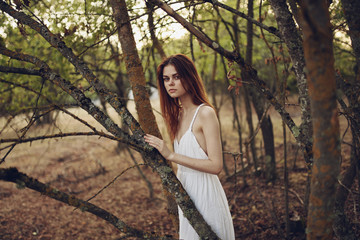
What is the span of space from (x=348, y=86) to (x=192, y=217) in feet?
6.93

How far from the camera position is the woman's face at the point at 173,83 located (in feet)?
7.61

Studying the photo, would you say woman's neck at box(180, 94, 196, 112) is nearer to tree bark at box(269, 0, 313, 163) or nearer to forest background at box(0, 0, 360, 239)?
forest background at box(0, 0, 360, 239)

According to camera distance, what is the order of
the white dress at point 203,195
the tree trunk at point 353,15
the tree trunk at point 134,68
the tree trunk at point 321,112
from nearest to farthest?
the tree trunk at point 321,112 < the tree trunk at point 353,15 < the white dress at point 203,195 < the tree trunk at point 134,68

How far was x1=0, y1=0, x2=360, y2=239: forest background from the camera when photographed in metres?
1.07

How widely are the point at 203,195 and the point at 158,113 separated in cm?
188

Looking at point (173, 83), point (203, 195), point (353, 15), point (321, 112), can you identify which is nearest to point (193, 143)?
point (203, 195)

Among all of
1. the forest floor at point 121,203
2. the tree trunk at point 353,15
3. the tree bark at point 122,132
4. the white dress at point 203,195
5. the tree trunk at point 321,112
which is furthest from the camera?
the forest floor at point 121,203

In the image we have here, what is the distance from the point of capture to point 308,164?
5.89 feet

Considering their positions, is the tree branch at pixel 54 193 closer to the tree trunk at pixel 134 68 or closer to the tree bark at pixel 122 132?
the tree bark at pixel 122 132

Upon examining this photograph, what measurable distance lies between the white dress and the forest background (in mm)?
244

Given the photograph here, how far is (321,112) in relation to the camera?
91cm

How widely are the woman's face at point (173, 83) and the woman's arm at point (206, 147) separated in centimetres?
28

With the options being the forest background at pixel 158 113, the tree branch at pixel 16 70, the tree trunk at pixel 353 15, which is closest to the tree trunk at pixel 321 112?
the forest background at pixel 158 113

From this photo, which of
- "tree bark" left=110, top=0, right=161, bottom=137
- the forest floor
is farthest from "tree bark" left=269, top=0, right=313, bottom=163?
the forest floor
